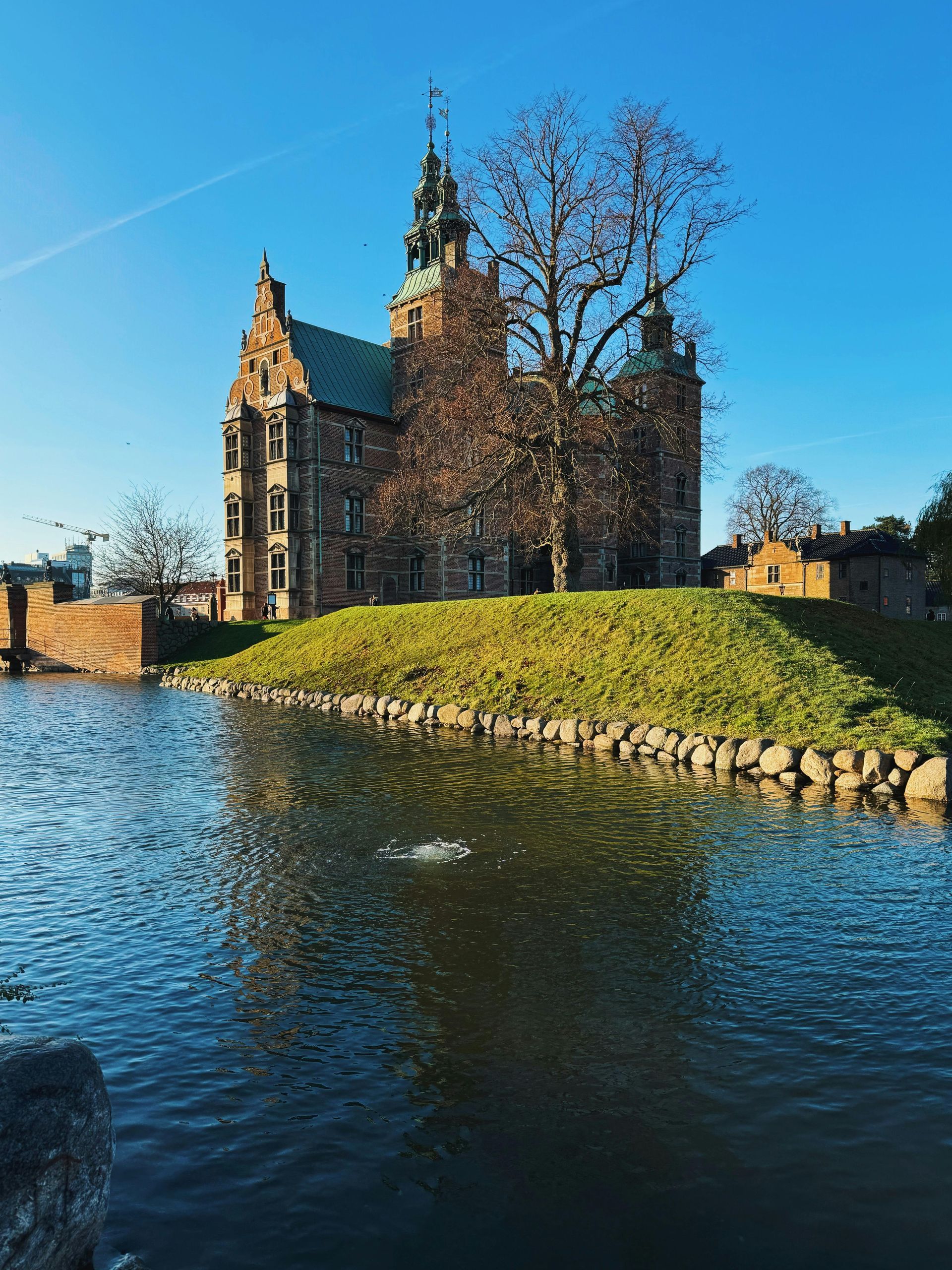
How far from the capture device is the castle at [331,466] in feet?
165

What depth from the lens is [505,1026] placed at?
582 centimetres

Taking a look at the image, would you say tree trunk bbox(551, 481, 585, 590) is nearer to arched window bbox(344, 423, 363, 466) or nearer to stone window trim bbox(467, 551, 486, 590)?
stone window trim bbox(467, 551, 486, 590)

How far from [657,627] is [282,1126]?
18628 millimetres

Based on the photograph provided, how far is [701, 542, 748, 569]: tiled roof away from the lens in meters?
73.9

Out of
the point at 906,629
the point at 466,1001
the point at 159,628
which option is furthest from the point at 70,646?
the point at 466,1001

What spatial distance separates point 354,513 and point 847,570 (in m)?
37.7

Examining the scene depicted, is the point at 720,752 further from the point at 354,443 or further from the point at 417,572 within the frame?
the point at 354,443

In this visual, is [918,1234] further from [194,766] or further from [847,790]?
[194,766]

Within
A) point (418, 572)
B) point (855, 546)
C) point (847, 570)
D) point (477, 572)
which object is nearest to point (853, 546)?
point (855, 546)

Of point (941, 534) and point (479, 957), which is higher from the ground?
point (941, 534)

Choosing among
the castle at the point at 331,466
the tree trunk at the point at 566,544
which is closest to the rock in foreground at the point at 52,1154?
the tree trunk at the point at 566,544

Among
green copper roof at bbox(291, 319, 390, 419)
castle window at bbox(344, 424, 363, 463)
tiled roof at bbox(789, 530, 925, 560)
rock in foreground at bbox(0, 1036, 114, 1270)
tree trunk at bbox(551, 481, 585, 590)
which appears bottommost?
rock in foreground at bbox(0, 1036, 114, 1270)

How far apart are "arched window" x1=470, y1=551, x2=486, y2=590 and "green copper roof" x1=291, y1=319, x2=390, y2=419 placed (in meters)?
10.6

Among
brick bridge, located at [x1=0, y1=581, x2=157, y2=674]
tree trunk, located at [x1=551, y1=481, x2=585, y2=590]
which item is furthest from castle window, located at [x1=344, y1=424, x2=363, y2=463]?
tree trunk, located at [x1=551, y1=481, x2=585, y2=590]
